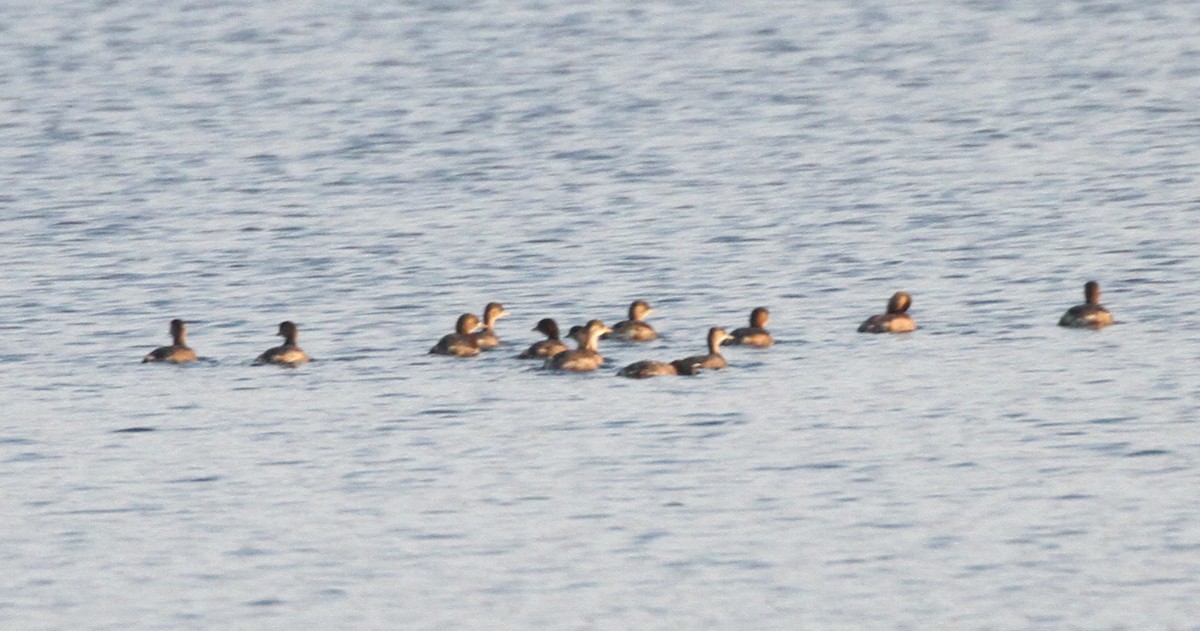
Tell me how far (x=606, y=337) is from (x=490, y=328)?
1.26 metres

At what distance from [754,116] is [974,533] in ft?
76.7

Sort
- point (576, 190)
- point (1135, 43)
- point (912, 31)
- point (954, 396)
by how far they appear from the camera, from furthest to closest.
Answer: point (912, 31) < point (1135, 43) < point (576, 190) < point (954, 396)

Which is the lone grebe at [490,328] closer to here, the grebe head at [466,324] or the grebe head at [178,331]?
the grebe head at [466,324]

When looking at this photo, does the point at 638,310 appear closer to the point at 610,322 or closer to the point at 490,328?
the point at 610,322

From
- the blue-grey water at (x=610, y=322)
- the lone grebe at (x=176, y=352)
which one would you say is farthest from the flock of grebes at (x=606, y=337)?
the blue-grey water at (x=610, y=322)

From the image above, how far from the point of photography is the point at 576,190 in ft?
111

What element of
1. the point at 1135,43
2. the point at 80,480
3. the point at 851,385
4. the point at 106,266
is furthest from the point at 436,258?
the point at 1135,43

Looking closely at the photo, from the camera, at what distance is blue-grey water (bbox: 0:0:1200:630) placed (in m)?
16.4

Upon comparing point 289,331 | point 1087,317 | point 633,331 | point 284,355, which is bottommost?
point 1087,317

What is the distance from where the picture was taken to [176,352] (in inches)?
918

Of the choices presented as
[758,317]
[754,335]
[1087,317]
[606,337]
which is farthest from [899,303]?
[606,337]

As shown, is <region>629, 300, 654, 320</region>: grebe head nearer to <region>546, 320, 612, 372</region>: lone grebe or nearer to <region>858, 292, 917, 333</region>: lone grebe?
<region>546, 320, 612, 372</region>: lone grebe

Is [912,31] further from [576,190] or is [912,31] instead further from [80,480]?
[80,480]

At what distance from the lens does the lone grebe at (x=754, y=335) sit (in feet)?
77.0
